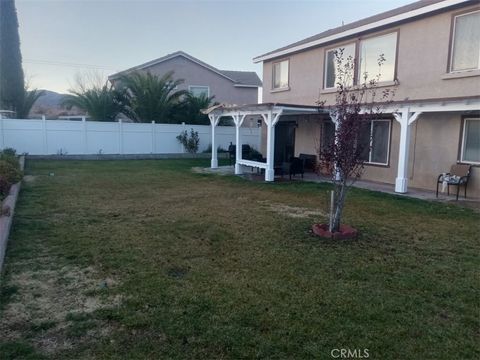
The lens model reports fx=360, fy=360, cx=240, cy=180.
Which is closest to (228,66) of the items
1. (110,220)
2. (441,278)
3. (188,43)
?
(188,43)

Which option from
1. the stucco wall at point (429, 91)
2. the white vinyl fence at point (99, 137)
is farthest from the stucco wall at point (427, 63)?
the white vinyl fence at point (99, 137)

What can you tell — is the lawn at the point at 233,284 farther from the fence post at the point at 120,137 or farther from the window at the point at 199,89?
the window at the point at 199,89

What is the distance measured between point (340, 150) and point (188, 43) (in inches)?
1014

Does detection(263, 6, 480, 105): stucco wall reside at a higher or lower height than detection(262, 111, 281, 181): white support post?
higher

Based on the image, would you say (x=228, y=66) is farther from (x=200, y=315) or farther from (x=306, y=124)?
(x=200, y=315)

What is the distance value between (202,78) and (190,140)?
8348 mm

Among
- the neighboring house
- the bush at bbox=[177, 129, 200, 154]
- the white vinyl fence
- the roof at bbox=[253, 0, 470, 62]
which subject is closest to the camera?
the roof at bbox=[253, 0, 470, 62]

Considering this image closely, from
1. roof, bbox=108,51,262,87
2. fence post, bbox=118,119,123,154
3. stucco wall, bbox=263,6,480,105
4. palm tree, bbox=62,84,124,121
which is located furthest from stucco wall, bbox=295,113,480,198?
roof, bbox=108,51,262,87

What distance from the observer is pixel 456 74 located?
383 inches

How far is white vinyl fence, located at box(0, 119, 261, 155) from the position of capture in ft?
58.3

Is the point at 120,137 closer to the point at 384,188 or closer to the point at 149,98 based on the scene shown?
the point at 149,98

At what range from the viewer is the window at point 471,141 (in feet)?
31.7

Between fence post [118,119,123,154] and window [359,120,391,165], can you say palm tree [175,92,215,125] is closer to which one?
fence post [118,119,123,154]

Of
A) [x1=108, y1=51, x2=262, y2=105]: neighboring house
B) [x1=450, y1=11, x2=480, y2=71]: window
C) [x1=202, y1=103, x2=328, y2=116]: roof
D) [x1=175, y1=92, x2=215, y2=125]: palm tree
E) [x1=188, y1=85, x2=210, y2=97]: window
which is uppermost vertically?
[x1=108, y1=51, x2=262, y2=105]: neighboring house
